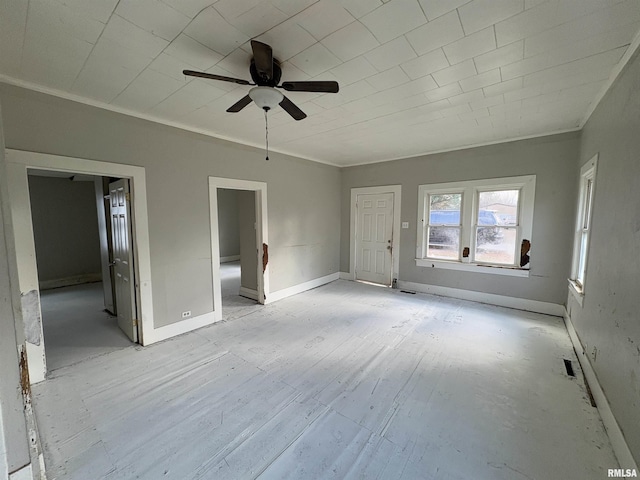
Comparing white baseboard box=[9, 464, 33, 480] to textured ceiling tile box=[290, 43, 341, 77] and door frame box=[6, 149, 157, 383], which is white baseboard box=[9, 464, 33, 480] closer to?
door frame box=[6, 149, 157, 383]

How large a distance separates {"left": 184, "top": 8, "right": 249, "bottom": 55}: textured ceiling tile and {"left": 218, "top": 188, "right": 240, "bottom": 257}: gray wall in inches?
278

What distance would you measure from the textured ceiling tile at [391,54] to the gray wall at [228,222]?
7.38 meters

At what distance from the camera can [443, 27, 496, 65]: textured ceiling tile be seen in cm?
165

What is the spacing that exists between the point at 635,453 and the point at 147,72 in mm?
4043

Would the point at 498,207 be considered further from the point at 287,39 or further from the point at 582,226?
the point at 287,39

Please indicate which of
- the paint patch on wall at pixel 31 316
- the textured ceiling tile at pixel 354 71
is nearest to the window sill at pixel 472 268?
the textured ceiling tile at pixel 354 71

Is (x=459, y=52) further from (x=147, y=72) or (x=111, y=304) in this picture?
(x=111, y=304)

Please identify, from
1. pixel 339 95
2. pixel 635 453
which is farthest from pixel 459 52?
pixel 635 453

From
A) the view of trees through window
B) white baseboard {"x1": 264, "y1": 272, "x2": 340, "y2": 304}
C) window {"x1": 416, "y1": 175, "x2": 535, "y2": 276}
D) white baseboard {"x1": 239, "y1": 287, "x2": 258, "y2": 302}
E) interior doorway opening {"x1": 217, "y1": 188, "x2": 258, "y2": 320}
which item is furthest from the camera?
white baseboard {"x1": 239, "y1": 287, "x2": 258, "y2": 302}

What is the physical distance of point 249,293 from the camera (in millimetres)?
4785

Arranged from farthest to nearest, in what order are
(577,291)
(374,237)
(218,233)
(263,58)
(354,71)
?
(374,237) → (218,233) → (577,291) → (354,71) → (263,58)

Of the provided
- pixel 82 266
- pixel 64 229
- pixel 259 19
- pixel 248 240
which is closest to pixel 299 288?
pixel 248 240

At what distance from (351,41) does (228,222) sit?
7851mm

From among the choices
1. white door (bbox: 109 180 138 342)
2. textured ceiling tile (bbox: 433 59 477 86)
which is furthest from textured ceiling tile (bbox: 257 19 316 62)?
white door (bbox: 109 180 138 342)
